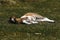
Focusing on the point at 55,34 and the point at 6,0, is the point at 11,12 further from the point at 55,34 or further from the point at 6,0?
the point at 55,34

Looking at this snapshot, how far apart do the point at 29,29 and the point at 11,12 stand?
4.94 m

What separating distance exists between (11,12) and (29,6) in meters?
2.71

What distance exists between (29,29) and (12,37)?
50.5 inches

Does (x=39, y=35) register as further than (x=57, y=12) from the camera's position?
No

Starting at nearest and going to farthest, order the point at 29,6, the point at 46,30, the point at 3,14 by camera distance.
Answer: the point at 46,30 < the point at 3,14 < the point at 29,6

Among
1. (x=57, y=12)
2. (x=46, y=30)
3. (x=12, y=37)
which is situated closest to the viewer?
(x=12, y=37)

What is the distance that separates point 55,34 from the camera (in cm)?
1063

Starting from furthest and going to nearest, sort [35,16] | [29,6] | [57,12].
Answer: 1. [29,6]
2. [57,12]
3. [35,16]

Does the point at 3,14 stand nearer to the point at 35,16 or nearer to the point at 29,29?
the point at 35,16

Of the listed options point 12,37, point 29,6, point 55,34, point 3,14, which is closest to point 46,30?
point 55,34

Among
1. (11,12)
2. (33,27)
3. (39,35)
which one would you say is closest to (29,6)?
(11,12)

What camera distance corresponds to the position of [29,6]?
18.6 metres

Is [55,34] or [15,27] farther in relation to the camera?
[15,27]

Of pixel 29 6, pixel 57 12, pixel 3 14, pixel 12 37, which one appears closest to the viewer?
pixel 12 37
